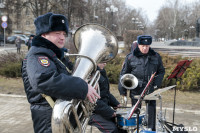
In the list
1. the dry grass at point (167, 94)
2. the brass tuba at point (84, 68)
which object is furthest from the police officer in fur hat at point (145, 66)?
the dry grass at point (167, 94)

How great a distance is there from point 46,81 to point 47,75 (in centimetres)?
5

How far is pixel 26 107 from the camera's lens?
5137 mm

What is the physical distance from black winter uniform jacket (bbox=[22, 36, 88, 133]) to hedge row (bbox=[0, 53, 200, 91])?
4501 mm

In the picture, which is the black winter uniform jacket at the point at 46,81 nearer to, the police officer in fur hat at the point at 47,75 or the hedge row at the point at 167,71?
the police officer in fur hat at the point at 47,75

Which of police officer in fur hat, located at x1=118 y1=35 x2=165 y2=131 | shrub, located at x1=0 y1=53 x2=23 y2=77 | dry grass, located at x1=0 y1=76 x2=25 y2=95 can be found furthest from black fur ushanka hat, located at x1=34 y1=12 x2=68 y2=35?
shrub, located at x1=0 y1=53 x2=23 y2=77

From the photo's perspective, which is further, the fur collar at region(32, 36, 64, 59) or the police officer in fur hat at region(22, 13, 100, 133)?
the fur collar at region(32, 36, 64, 59)

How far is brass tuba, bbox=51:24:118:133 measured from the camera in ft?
4.89

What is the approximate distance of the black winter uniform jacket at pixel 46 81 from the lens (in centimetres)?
149

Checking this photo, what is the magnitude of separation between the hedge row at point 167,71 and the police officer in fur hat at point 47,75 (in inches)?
176

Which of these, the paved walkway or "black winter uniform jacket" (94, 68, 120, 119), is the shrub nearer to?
the paved walkway

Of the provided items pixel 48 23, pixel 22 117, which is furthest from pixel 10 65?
pixel 48 23

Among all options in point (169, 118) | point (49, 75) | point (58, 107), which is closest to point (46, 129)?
point (58, 107)

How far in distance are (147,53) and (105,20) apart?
3394 centimetres

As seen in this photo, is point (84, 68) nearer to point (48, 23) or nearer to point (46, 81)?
point (46, 81)
